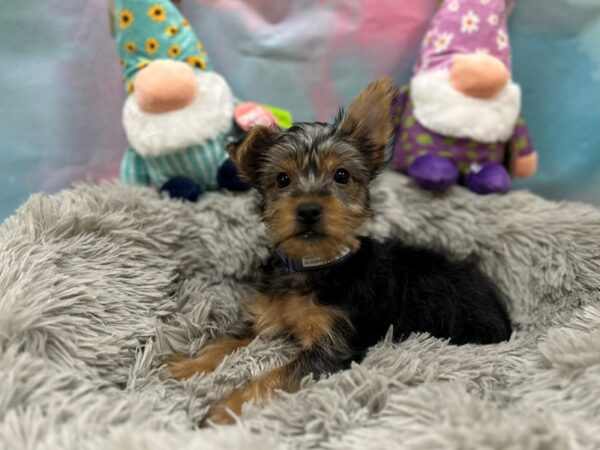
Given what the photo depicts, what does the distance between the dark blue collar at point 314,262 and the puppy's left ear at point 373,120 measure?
1.64ft

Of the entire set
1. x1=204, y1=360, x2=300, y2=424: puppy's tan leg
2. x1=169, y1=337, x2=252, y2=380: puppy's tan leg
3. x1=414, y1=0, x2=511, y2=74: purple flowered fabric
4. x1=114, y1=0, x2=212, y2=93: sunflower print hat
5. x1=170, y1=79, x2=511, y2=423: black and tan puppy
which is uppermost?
x1=414, y1=0, x2=511, y2=74: purple flowered fabric

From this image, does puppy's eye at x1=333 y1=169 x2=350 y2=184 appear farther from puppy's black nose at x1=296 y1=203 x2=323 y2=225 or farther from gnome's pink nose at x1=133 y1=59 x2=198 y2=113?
gnome's pink nose at x1=133 y1=59 x2=198 y2=113

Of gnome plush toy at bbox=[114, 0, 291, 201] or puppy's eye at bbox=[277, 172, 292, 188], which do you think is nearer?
puppy's eye at bbox=[277, 172, 292, 188]

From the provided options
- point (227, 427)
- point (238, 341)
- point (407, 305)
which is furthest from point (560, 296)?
point (227, 427)

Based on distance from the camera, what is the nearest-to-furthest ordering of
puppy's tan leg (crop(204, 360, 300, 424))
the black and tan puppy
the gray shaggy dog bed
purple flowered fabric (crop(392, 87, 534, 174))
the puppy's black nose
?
the gray shaggy dog bed < puppy's tan leg (crop(204, 360, 300, 424)) < the puppy's black nose < the black and tan puppy < purple flowered fabric (crop(392, 87, 534, 174))

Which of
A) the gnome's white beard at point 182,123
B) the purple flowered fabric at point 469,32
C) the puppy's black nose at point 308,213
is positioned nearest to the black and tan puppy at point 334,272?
the puppy's black nose at point 308,213

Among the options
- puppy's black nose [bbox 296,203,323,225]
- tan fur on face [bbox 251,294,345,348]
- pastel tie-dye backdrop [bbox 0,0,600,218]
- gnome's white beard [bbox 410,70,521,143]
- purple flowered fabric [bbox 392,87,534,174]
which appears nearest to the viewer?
puppy's black nose [bbox 296,203,323,225]

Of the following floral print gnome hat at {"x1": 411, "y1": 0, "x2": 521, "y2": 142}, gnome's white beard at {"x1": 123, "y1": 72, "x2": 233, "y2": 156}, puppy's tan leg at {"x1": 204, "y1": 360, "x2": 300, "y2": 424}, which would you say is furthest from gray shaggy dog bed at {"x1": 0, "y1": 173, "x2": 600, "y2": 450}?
floral print gnome hat at {"x1": 411, "y1": 0, "x2": 521, "y2": 142}

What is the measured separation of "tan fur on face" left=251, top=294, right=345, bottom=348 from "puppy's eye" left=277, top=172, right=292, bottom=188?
56 centimetres

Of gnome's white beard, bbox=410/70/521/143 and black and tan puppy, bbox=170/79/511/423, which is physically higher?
gnome's white beard, bbox=410/70/521/143

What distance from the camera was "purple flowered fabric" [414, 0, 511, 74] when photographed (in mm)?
3236

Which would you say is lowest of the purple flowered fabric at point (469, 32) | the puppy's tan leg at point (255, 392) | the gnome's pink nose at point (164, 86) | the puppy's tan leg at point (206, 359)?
the puppy's tan leg at point (206, 359)

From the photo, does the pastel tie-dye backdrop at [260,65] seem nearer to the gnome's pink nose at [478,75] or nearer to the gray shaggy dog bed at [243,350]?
the gnome's pink nose at [478,75]

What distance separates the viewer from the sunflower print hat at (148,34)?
3.08 m
